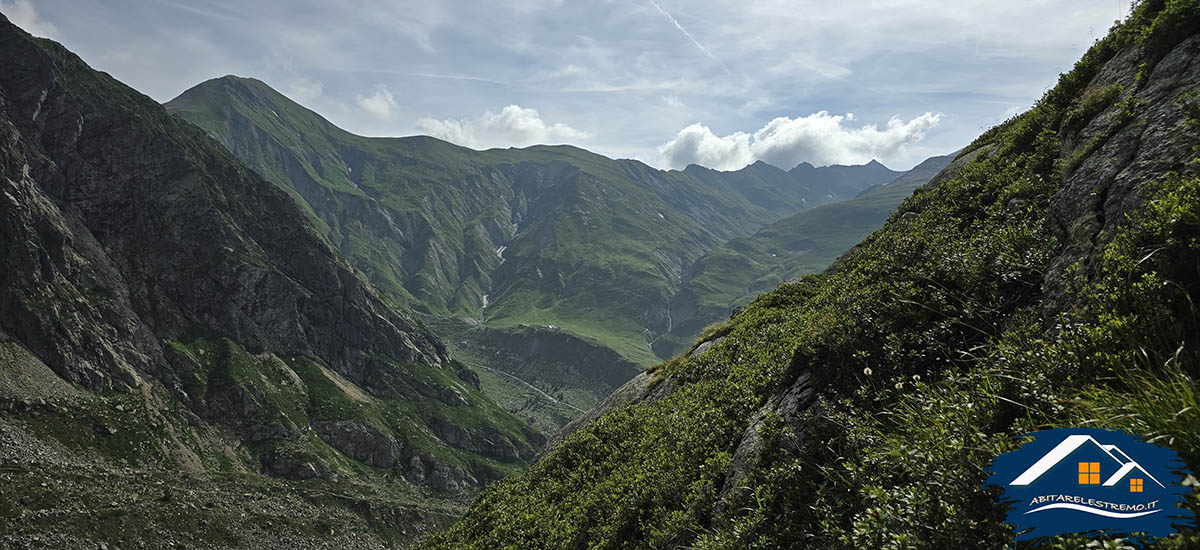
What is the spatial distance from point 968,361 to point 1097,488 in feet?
16.5

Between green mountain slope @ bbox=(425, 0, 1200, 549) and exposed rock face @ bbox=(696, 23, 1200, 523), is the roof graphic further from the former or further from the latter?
exposed rock face @ bbox=(696, 23, 1200, 523)

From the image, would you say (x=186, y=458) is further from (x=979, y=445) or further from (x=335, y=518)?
(x=979, y=445)

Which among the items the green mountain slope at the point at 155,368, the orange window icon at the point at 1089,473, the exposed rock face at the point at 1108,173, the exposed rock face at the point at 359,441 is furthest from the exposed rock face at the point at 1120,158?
the exposed rock face at the point at 359,441

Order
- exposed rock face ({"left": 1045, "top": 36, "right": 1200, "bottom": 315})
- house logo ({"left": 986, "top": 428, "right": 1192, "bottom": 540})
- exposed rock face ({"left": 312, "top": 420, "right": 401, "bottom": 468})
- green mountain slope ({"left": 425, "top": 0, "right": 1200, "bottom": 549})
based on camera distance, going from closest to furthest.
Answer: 1. house logo ({"left": 986, "top": 428, "right": 1192, "bottom": 540})
2. green mountain slope ({"left": 425, "top": 0, "right": 1200, "bottom": 549})
3. exposed rock face ({"left": 1045, "top": 36, "right": 1200, "bottom": 315})
4. exposed rock face ({"left": 312, "top": 420, "right": 401, "bottom": 468})

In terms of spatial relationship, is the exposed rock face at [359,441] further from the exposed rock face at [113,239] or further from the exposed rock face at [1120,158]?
the exposed rock face at [1120,158]

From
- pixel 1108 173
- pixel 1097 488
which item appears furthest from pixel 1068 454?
pixel 1108 173

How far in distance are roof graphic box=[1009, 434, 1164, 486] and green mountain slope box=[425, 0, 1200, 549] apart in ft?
1.46

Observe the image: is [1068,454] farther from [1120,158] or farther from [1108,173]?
[1120,158]

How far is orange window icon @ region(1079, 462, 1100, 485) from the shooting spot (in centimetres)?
411

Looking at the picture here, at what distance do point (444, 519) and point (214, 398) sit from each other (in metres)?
77.5

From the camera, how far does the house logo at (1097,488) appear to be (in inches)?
152

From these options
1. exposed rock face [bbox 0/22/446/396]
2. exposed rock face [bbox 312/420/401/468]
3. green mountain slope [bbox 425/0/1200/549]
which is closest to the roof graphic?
green mountain slope [bbox 425/0/1200/549]

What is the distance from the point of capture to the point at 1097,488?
4.09 meters

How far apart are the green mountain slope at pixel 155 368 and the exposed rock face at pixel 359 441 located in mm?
638
